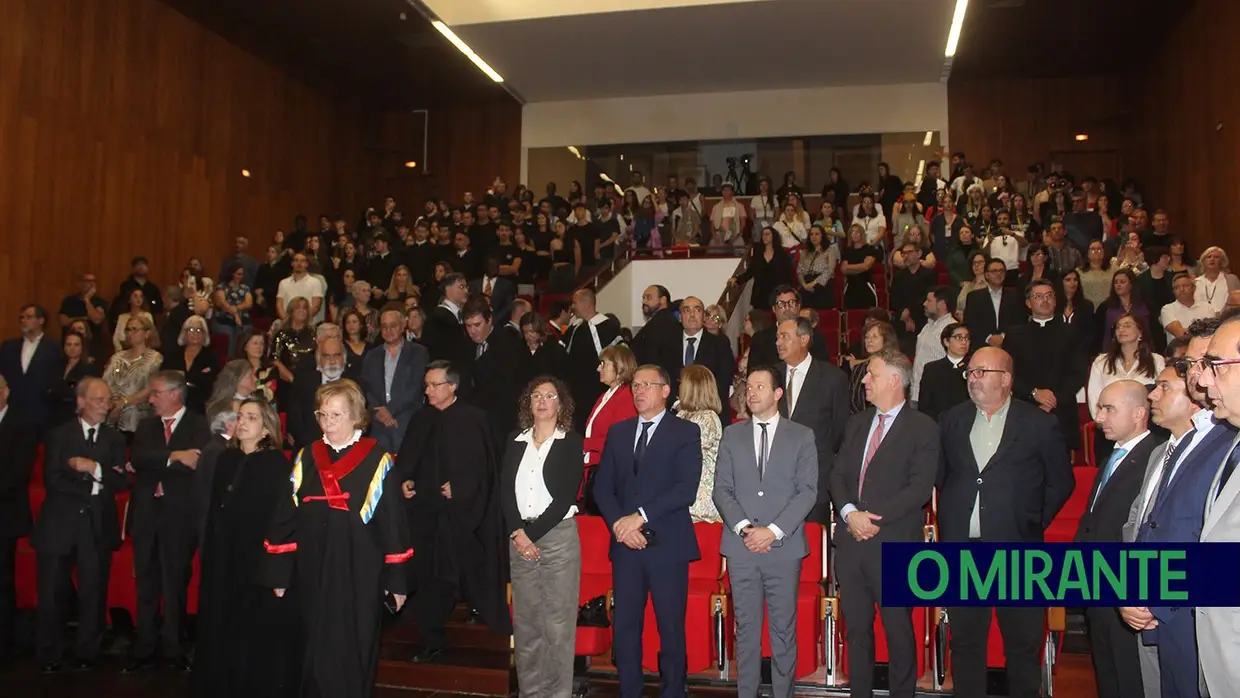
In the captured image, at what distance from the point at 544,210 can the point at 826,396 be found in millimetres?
7647

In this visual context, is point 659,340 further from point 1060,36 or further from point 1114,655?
point 1060,36

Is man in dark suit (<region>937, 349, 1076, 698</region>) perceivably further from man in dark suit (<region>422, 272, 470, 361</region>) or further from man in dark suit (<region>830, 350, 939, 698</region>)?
man in dark suit (<region>422, 272, 470, 361</region>)

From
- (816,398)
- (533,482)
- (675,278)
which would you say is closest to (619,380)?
(816,398)

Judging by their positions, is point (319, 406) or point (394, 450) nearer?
point (319, 406)

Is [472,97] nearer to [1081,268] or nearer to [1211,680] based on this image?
[1081,268]

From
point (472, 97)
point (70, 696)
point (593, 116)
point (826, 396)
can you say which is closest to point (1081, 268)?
point (826, 396)

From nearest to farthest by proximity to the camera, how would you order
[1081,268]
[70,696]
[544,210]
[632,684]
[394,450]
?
[632,684] → [70,696] → [394,450] → [1081,268] → [544,210]

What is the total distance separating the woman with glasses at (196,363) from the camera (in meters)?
6.91

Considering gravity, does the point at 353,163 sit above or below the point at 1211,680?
above

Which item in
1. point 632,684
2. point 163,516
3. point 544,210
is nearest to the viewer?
point 632,684

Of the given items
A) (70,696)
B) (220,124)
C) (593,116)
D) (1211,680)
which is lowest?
(70,696)

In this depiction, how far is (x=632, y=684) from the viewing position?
3992 mm

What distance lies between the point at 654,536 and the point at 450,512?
1222 millimetres

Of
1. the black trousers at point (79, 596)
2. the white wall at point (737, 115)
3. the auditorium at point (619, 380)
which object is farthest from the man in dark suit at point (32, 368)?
the white wall at point (737, 115)
